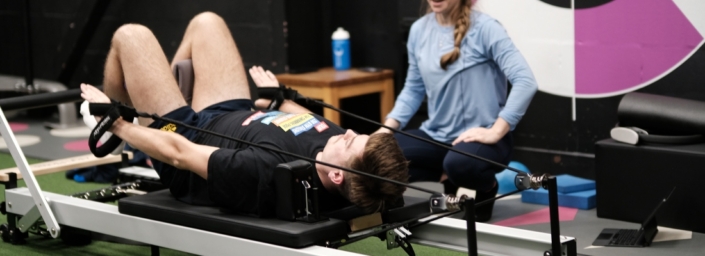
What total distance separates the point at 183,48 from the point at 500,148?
1.38m

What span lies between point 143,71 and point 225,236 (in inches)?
37.1

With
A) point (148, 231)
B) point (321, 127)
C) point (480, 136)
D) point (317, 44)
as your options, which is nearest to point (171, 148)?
point (148, 231)

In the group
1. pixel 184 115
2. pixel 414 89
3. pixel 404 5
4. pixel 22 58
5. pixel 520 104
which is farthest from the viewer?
pixel 22 58

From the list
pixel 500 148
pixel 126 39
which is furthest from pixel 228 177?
pixel 500 148

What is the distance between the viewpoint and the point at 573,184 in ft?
14.3

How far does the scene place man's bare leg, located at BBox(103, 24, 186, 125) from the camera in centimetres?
351

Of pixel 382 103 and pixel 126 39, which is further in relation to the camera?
pixel 382 103

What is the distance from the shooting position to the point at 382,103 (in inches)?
209

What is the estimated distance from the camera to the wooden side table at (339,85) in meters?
5.00

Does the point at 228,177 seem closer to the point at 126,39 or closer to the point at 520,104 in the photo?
the point at 126,39

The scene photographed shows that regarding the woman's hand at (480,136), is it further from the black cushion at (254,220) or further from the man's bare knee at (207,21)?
the man's bare knee at (207,21)

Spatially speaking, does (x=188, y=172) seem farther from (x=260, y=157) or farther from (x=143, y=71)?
(x=143, y=71)

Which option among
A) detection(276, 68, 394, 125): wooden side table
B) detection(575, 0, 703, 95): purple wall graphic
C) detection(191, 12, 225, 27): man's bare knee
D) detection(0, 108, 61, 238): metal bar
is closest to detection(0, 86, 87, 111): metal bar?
detection(0, 108, 61, 238): metal bar

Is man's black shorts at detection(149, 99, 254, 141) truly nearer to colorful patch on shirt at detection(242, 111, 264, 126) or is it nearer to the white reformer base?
colorful patch on shirt at detection(242, 111, 264, 126)
